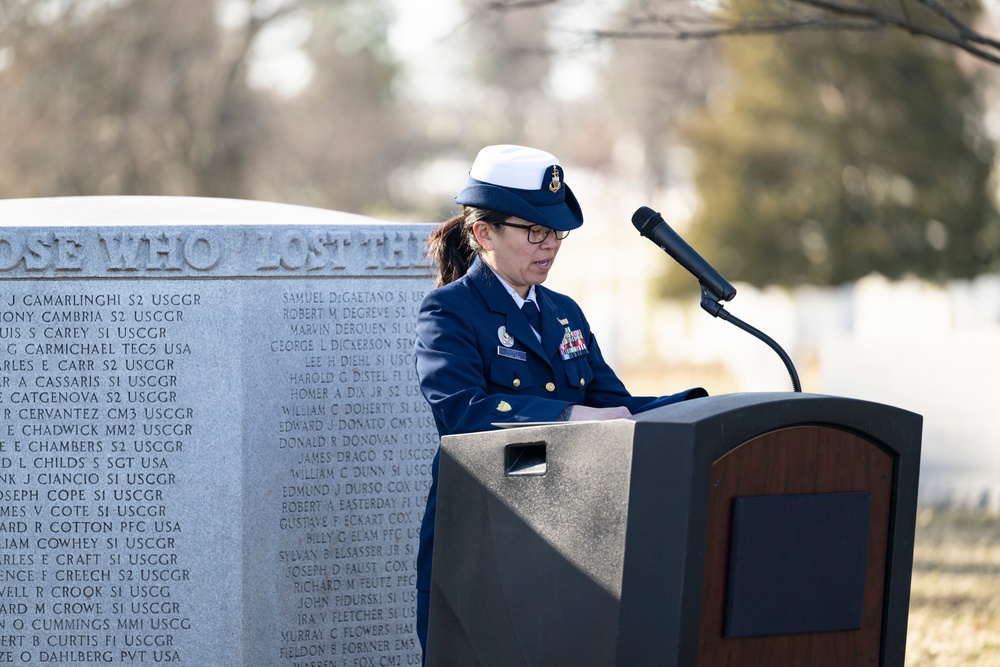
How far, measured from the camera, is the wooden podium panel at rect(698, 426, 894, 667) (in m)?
2.34

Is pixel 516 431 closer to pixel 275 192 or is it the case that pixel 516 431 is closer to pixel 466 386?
pixel 466 386

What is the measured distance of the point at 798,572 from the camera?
7.88 ft

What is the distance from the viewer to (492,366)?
313cm

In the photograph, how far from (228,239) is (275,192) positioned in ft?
88.5

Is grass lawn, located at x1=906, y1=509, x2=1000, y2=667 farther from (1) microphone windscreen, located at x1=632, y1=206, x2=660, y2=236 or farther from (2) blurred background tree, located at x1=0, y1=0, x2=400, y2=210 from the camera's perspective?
(2) blurred background tree, located at x1=0, y1=0, x2=400, y2=210

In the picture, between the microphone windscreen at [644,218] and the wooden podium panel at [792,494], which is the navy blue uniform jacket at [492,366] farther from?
the wooden podium panel at [792,494]

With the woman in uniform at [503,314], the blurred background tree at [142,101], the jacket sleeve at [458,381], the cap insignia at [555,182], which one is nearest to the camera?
the jacket sleeve at [458,381]

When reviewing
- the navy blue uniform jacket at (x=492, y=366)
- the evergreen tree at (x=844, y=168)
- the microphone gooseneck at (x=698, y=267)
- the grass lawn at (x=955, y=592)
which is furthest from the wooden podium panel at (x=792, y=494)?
the evergreen tree at (x=844, y=168)

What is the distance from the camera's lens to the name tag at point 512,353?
10.3ft

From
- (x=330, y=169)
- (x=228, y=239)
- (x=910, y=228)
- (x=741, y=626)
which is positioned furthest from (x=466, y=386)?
(x=330, y=169)

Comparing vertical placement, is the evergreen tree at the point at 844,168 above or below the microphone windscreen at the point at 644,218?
above

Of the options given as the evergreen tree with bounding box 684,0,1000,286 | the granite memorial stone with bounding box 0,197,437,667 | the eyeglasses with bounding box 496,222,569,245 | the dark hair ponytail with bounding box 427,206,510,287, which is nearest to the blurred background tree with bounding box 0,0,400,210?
the evergreen tree with bounding box 684,0,1000,286

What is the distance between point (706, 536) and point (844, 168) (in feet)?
55.2

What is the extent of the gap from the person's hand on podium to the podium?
0.54 feet
